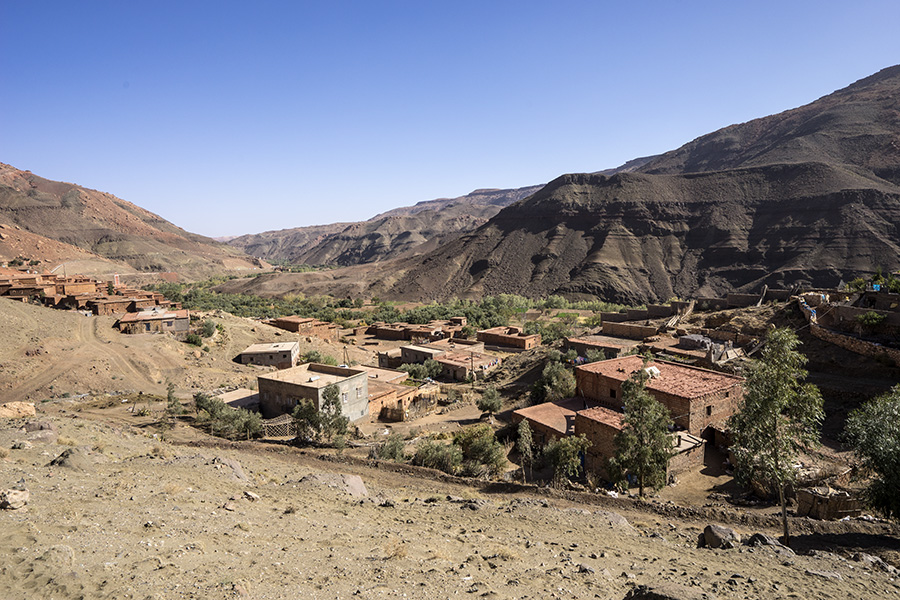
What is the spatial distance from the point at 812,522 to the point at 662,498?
130 inches

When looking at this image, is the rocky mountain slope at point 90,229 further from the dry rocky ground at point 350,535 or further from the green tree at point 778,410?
the green tree at point 778,410

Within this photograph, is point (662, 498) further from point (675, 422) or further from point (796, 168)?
point (796, 168)

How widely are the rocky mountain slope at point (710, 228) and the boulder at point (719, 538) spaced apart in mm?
67384

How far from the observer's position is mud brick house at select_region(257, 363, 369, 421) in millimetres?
21500

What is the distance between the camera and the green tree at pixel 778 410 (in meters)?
8.42

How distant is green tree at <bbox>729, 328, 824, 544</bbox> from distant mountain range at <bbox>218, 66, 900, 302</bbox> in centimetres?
6630

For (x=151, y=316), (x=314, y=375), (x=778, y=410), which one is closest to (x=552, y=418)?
(x=778, y=410)

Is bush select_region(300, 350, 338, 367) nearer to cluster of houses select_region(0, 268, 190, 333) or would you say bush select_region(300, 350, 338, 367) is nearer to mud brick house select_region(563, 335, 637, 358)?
cluster of houses select_region(0, 268, 190, 333)

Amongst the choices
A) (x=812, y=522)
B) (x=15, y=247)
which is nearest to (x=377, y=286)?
(x=15, y=247)

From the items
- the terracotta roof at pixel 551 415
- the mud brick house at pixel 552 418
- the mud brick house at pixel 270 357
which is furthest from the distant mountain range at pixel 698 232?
the terracotta roof at pixel 551 415

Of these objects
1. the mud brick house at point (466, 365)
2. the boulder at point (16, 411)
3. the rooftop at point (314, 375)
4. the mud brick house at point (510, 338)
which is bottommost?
the mud brick house at point (466, 365)

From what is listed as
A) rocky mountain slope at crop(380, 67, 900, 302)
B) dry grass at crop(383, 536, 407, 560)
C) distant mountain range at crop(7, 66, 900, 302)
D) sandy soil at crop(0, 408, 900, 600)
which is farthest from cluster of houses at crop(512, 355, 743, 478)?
rocky mountain slope at crop(380, 67, 900, 302)

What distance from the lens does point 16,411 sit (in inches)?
649

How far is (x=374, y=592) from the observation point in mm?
5977
